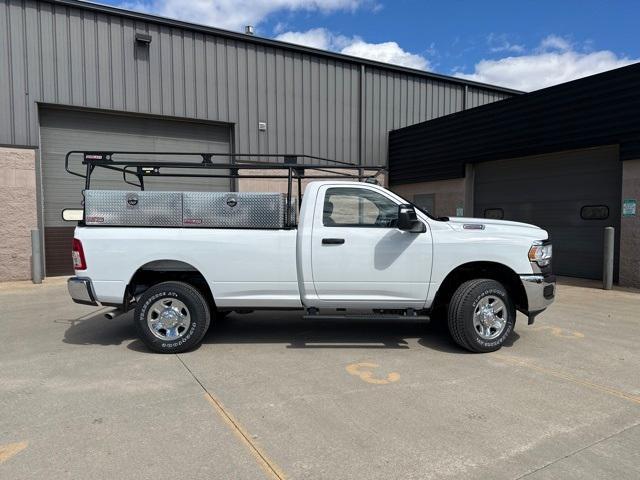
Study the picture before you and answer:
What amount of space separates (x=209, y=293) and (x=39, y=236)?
26.4ft

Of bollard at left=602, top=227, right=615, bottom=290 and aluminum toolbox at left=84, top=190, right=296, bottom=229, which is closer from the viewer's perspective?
aluminum toolbox at left=84, top=190, right=296, bottom=229

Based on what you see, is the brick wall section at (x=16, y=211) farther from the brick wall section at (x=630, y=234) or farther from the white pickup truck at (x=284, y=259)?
the brick wall section at (x=630, y=234)

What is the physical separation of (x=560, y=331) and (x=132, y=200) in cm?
584

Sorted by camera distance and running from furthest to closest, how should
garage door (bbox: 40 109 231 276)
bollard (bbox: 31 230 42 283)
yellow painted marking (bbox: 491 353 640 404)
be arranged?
garage door (bbox: 40 109 231 276) → bollard (bbox: 31 230 42 283) → yellow painted marking (bbox: 491 353 640 404)

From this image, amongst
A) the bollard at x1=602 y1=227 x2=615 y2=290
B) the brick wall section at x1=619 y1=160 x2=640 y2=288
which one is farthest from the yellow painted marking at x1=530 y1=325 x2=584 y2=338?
the brick wall section at x1=619 y1=160 x2=640 y2=288

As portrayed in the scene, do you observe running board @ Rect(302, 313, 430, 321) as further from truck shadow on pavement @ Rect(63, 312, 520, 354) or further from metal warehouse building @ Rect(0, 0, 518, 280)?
metal warehouse building @ Rect(0, 0, 518, 280)

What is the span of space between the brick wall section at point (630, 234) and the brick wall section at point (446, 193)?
173 inches

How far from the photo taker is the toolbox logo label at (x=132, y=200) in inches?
209

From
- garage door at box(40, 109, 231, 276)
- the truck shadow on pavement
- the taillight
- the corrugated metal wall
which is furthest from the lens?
garage door at box(40, 109, 231, 276)

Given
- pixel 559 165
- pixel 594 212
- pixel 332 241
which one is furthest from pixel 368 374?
pixel 559 165

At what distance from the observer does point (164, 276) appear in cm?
555

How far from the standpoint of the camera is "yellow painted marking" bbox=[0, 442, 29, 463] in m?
3.04

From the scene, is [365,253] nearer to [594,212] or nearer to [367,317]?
[367,317]

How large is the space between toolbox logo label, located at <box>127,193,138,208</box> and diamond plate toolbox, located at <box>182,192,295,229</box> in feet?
1.84
